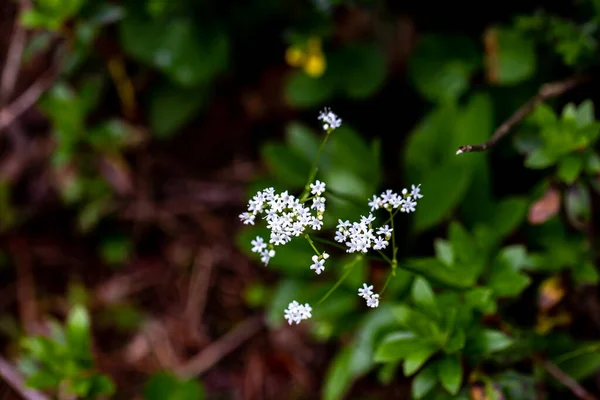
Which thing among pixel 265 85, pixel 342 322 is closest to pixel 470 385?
pixel 342 322

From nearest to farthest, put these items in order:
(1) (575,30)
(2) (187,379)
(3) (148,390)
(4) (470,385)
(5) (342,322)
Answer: (4) (470,385) < (1) (575,30) < (5) (342,322) < (3) (148,390) < (2) (187,379)

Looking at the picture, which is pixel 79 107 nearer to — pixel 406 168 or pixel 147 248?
pixel 147 248

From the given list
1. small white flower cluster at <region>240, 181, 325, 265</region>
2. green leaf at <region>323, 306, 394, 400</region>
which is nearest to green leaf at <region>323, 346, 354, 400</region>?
green leaf at <region>323, 306, 394, 400</region>

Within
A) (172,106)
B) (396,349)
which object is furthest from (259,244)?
(172,106)

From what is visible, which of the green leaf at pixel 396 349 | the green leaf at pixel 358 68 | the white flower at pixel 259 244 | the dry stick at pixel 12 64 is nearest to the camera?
the white flower at pixel 259 244

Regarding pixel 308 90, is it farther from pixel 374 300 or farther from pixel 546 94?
pixel 374 300

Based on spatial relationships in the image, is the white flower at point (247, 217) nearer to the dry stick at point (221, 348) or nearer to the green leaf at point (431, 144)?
the green leaf at point (431, 144)

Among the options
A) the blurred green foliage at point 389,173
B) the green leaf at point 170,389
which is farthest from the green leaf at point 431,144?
the green leaf at point 170,389
